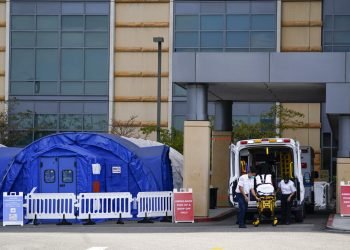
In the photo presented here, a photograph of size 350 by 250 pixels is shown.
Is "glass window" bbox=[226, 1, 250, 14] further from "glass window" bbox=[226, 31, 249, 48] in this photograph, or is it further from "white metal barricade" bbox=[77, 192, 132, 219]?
"white metal barricade" bbox=[77, 192, 132, 219]

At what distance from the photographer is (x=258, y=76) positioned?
94.7ft

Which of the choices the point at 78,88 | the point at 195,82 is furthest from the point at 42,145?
the point at 78,88

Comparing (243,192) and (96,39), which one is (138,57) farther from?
(243,192)

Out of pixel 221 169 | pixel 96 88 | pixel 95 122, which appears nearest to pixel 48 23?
pixel 96 88

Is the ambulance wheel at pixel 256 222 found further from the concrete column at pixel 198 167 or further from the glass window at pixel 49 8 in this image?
the glass window at pixel 49 8

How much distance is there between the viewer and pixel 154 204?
2841 cm

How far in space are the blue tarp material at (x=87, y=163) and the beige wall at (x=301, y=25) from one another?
23.5 meters

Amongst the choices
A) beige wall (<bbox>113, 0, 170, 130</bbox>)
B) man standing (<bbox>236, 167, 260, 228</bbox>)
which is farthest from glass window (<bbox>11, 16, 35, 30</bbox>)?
man standing (<bbox>236, 167, 260, 228</bbox>)

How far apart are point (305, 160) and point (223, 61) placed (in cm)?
784

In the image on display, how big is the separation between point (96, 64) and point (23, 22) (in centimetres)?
502

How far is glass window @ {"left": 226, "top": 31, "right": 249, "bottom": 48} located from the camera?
5138cm

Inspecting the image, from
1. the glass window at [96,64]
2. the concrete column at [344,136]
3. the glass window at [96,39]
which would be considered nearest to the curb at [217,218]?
the concrete column at [344,136]

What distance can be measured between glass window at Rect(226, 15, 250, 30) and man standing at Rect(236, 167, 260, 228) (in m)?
26.3

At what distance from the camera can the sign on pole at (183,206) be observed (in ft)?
90.7
